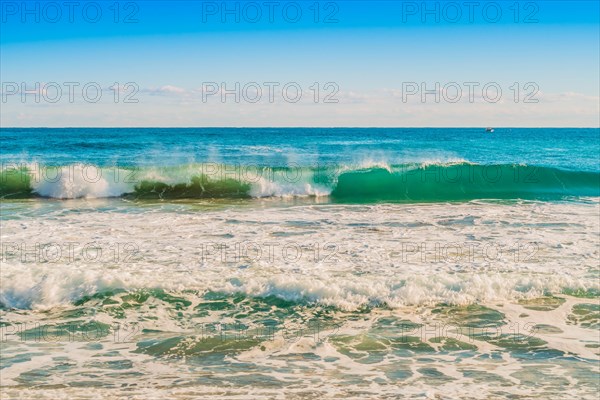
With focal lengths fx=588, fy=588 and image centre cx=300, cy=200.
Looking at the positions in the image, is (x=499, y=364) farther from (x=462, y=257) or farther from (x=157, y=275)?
(x=157, y=275)

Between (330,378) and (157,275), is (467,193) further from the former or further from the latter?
(330,378)

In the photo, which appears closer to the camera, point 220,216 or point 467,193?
point 220,216

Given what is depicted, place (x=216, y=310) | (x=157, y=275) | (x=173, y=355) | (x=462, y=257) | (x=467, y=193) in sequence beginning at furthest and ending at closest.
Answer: (x=467, y=193) → (x=462, y=257) → (x=157, y=275) → (x=216, y=310) → (x=173, y=355)

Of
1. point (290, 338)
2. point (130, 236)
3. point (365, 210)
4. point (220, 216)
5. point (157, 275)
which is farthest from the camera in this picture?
point (365, 210)

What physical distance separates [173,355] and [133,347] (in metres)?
0.53

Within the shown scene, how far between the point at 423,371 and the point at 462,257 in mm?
4435

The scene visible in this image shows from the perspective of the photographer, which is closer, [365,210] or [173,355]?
[173,355]

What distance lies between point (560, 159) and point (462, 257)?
27407 mm

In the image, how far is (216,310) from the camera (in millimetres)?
7473

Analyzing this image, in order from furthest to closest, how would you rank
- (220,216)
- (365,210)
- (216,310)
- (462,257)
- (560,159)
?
(560,159), (365,210), (220,216), (462,257), (216,310)

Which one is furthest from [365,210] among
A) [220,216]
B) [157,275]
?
[157,275]

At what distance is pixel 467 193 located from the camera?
19547 millimetres

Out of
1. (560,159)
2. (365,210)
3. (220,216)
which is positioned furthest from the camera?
(560,159)

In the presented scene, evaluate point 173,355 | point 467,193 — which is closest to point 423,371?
point 173,355
